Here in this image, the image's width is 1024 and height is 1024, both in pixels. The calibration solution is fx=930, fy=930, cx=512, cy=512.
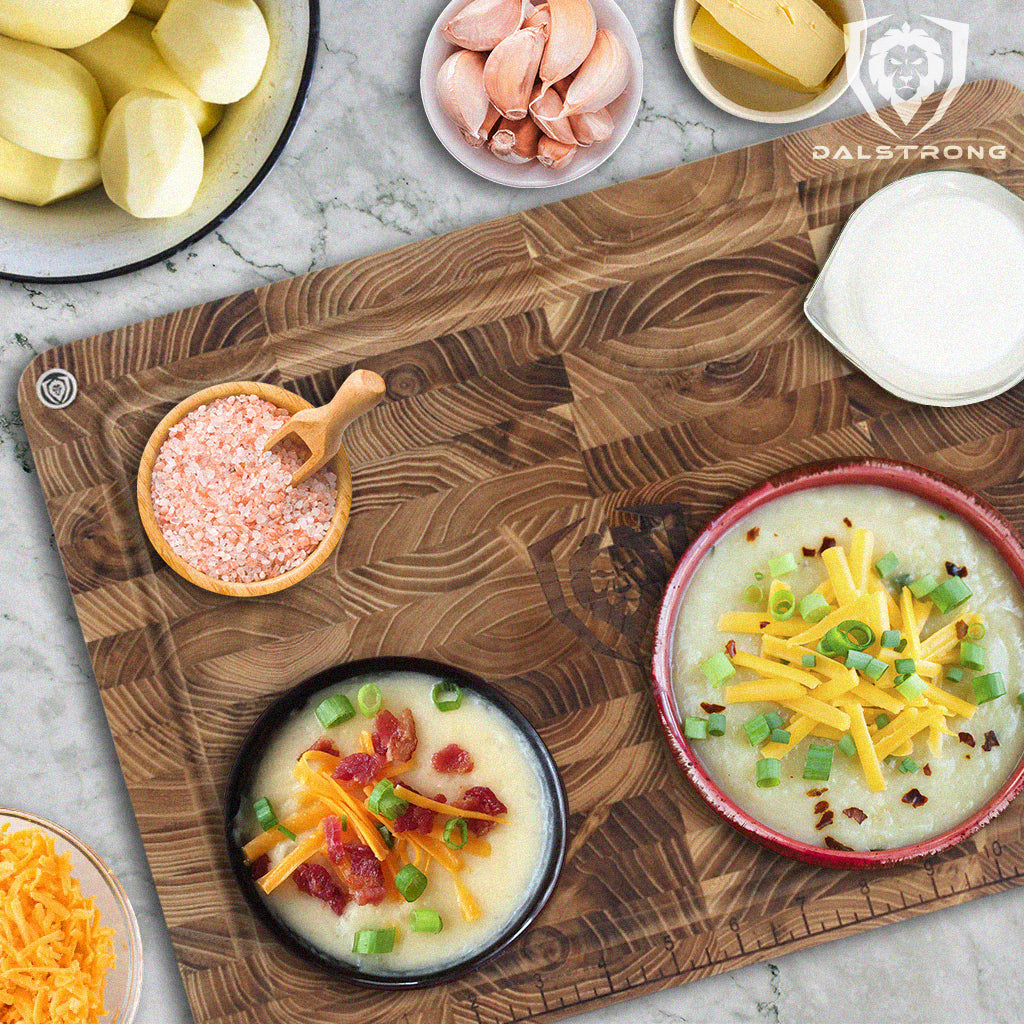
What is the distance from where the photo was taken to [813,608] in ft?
5.36

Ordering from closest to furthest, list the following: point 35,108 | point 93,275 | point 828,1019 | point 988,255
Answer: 1. point 35,108
2. point 93,275
3. point 988,255
4. point 828,1019

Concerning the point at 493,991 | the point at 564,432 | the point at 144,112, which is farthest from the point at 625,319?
the point at 493,991

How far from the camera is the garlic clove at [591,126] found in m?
1.70

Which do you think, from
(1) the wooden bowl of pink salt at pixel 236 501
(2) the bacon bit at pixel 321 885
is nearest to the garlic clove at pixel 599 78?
(1) the wooden bowl of pink salt at pixel 236 501

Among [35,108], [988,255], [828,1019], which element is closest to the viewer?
[35,108]

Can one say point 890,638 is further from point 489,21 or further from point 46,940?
point 46,940

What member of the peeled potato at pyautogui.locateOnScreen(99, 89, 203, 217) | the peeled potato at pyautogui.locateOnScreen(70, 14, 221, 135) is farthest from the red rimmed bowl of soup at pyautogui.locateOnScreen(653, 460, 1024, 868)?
the peeled potato at pyautogui.locateOnScreen(70, 14, 221, 135)

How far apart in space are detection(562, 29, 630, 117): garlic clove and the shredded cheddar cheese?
1615mm

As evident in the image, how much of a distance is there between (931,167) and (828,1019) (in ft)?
5.48

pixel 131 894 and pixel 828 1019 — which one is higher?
pixel 828 1019

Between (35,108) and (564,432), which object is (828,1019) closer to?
(564,432)

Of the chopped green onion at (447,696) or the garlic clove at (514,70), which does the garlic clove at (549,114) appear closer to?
the garlic clove at (514,70)

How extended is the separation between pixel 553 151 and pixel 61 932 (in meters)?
1.62

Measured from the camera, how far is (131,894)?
1859 millimetres
